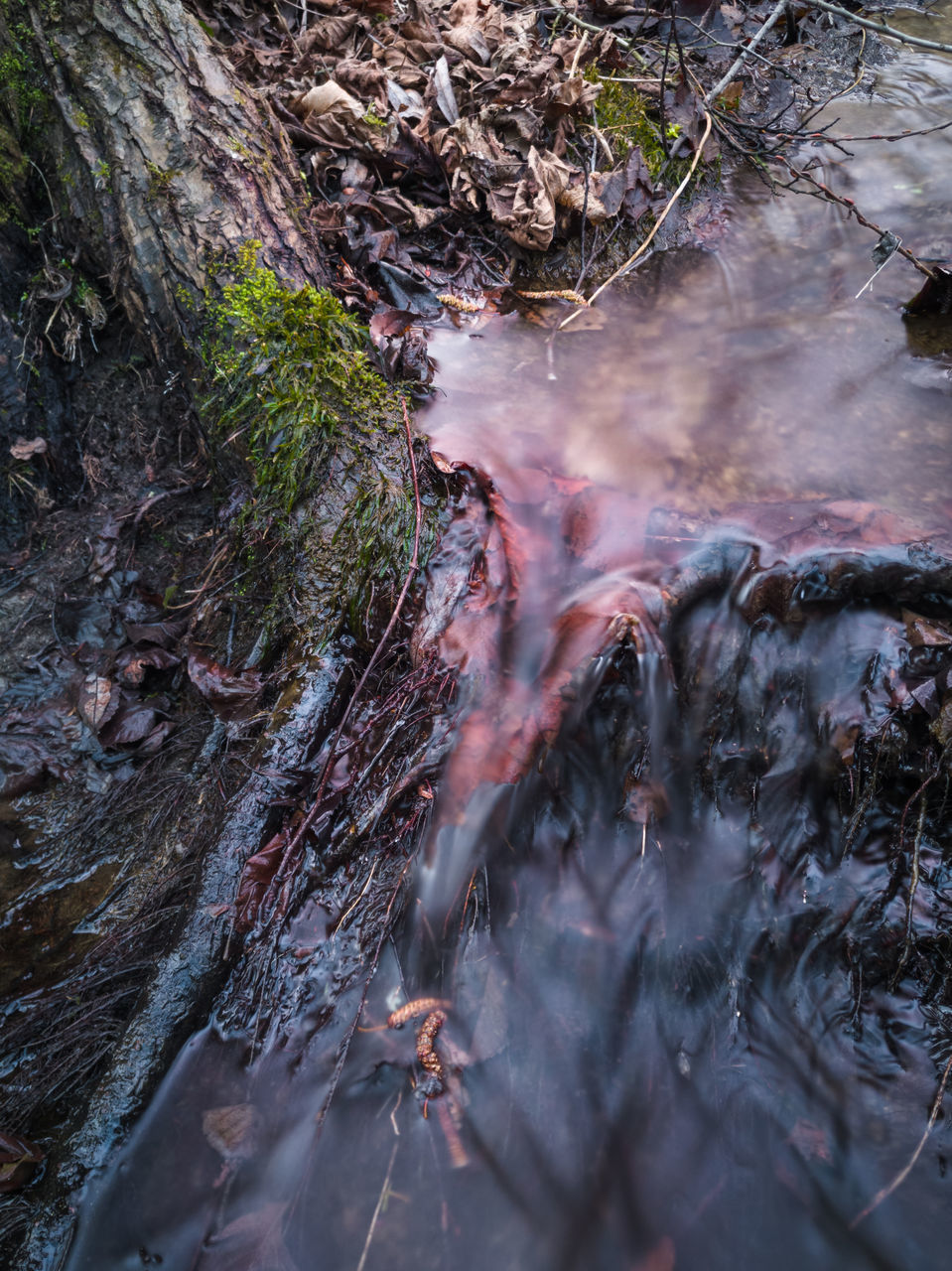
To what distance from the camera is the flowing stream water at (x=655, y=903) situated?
1.71 m

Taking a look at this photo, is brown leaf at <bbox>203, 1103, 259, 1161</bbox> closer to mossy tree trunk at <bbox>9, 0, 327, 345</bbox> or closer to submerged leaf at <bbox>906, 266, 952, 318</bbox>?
mossy tree trunk at <bbox>9, 0, 327, 345</bbox>

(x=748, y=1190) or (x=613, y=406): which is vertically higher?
(x=613, y=406)

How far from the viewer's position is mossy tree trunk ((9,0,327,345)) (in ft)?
9.30

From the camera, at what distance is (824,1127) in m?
1.80

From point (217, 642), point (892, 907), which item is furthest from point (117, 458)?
point (892, 907)

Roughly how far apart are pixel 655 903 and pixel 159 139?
3337 millimetres

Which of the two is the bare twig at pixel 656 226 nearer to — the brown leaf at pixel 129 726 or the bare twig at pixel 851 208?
the bare twig at pixel 851 208

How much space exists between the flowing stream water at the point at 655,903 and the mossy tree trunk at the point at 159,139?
114 centimetres

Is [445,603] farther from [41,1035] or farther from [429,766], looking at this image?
[41,1035]

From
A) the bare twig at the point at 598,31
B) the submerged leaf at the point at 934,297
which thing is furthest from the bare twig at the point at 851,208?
the bare twig at the point at 598,31

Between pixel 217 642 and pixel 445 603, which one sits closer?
pixel 445 603

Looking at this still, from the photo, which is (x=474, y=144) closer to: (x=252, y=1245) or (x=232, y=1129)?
(x=232, y=1129)

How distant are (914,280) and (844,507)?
61.8 inches

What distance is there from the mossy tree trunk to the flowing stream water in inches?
45.0
